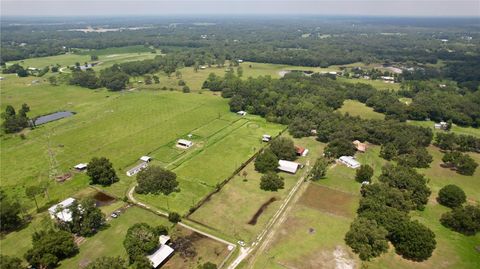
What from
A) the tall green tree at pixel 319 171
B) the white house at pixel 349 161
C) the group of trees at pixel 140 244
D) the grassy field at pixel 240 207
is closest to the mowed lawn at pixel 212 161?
the grassy field at pixel 240 207

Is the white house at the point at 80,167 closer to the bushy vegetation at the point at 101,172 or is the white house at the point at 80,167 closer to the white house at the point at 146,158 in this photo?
the bushy vegetation at the point at 101,172

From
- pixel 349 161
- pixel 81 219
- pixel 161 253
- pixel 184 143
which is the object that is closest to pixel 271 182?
pixel 349 161

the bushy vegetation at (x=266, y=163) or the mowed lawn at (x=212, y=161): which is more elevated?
the bushy vegetation at (x=266, y=163)

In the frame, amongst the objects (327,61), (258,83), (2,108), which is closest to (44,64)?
(2,108)

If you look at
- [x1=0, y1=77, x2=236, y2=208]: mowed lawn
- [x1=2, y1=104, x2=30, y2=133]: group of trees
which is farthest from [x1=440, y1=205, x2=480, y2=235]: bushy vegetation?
[x1=2, y1=104, x2=30, y2=133]: group of trees

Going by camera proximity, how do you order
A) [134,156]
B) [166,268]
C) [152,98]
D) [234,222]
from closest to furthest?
[166,268] → [234,222] → [134,156] → [152,98]

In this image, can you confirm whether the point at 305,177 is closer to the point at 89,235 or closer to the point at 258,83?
the point at 89,235
